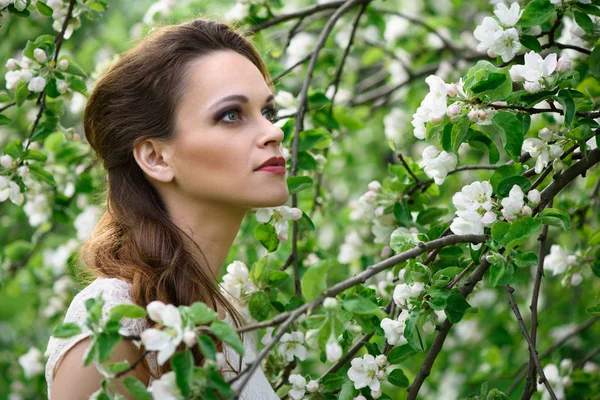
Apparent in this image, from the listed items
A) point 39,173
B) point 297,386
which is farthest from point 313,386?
point 39,173

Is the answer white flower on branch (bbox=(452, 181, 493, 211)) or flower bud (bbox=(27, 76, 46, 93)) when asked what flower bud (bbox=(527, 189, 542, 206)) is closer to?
white flower on branch (bbox=(452, 181, 493, 211))

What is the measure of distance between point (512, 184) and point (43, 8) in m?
1.26

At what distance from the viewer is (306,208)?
8.39ft

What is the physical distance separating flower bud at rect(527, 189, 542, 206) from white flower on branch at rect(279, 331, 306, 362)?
0.58 meters

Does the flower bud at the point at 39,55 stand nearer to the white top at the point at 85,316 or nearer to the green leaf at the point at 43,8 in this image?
the green leaf at the point at 43,8

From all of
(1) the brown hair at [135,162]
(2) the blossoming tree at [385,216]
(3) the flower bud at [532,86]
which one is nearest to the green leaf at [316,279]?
(2) the blossoming tree at [385,216]

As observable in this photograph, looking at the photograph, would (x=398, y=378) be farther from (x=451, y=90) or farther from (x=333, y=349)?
(x=451, y=90)

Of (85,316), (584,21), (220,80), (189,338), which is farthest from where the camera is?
(220,80)

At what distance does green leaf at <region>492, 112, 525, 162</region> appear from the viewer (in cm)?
146

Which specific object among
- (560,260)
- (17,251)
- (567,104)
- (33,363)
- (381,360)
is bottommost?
(33,363)

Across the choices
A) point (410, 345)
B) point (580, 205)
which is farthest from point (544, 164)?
point (580, 205)

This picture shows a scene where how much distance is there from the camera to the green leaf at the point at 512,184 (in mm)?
1512

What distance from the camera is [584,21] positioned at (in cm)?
169

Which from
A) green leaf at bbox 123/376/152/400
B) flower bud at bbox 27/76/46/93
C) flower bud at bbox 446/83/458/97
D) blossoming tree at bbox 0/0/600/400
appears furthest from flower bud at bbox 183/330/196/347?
flower bud at bbox 27/76/46/93
